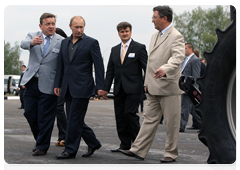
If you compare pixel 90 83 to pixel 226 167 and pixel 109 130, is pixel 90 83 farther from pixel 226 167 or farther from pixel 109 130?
pixel 109 130

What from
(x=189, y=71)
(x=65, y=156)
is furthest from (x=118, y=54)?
(x=189, y=71)

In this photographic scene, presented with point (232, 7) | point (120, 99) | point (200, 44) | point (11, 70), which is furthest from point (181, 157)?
point (11, 70)

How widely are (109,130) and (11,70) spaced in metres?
82.5

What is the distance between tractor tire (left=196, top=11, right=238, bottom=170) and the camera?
9.77ft

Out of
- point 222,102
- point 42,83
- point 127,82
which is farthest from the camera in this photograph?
point 127,82

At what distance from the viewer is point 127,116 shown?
552cm

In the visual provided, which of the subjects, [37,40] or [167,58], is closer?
[167,58]

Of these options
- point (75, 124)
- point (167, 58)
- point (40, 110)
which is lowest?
point (75, 124)

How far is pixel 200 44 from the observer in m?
55.9

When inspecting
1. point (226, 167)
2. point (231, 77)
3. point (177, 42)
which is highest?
point (177, 42)

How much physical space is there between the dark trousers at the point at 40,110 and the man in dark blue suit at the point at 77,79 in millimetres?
255

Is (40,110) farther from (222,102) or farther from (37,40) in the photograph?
(222,102)

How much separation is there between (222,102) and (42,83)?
296cm

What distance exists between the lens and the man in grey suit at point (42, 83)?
17.3 ft
